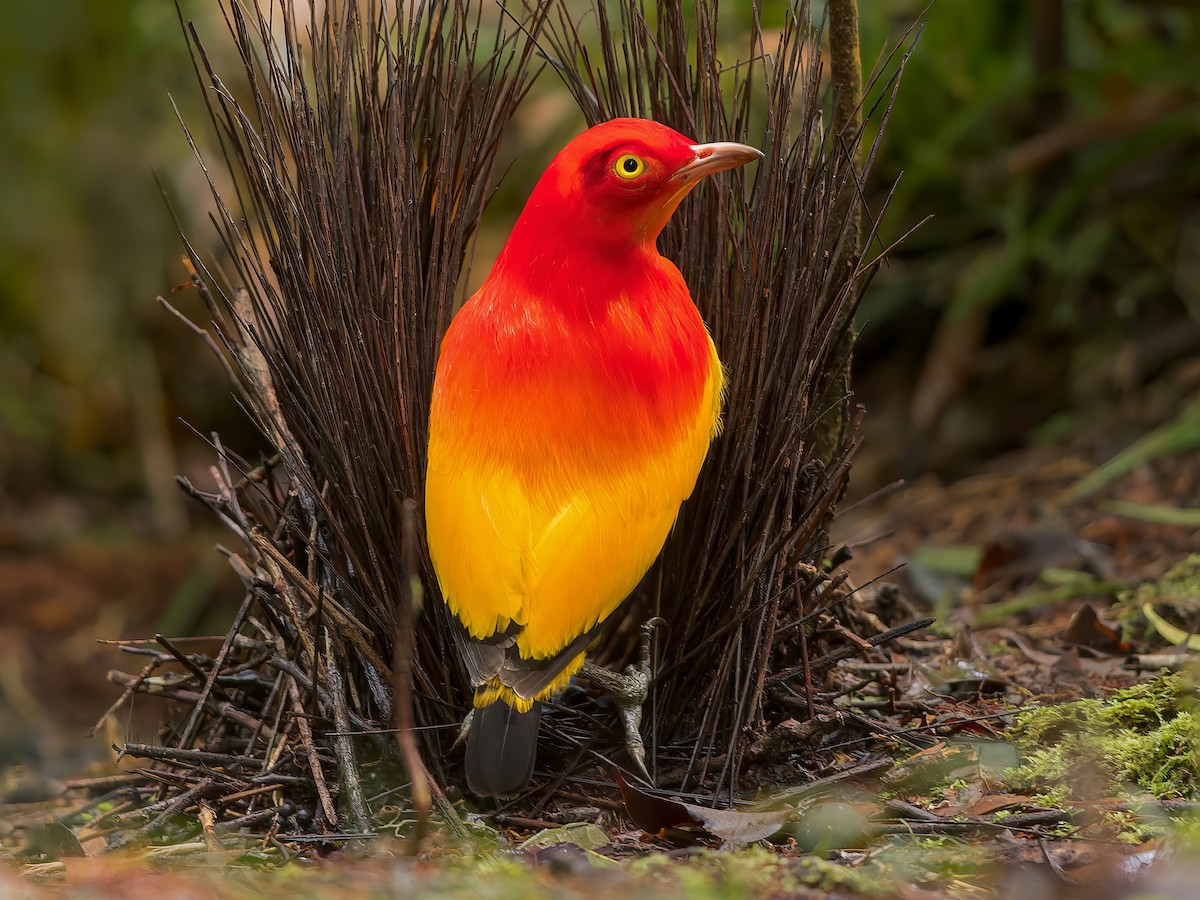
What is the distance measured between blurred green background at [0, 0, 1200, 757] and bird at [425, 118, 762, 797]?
1.95 meters

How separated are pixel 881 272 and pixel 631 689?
3526 mm

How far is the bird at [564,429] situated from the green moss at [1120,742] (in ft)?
2.58

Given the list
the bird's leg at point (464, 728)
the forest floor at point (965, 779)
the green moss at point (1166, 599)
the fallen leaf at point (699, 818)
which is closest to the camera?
the forest floor at point (965, 779)

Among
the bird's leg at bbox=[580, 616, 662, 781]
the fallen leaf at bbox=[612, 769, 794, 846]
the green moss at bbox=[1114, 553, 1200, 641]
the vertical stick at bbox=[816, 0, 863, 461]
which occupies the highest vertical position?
the vertical stick at bbox=[816, 0, 863, 461]

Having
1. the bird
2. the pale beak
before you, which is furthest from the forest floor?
the pale beak

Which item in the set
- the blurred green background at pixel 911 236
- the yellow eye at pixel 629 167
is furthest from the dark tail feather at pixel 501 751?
the blurred green background at pixel 911 236

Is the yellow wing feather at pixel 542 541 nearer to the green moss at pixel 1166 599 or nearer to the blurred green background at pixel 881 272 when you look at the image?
the green moss at pixel 1166 599

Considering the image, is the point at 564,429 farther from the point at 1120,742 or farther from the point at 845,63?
the point at 1120,742

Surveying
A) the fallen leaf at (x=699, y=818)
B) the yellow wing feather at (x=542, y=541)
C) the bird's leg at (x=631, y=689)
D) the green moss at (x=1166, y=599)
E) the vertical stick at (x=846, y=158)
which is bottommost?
the green moss at (x=1166, y=599)

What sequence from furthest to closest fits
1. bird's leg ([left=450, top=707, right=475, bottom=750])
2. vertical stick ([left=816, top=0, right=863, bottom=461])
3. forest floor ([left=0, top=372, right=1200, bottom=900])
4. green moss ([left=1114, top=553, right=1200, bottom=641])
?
green moss ([left=1114, top=553, right=1200, bottom=641]) < vertical stick ([left=816, top=0, right=863, bottom=461]) < bird's leg ([left=450, top=707, right=475, bottom=750]) < forest floor ([left=0, top=372, right=1200, bottom=900])

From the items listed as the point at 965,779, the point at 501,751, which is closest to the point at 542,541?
the point at 501,751

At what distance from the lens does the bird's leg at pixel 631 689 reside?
82.4 inches

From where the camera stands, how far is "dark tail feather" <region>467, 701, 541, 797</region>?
6.35 ft

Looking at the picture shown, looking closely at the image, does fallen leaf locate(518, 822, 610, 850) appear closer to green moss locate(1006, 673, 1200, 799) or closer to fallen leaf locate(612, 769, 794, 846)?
fallen leaf locate(612, 769, 794, 846)
